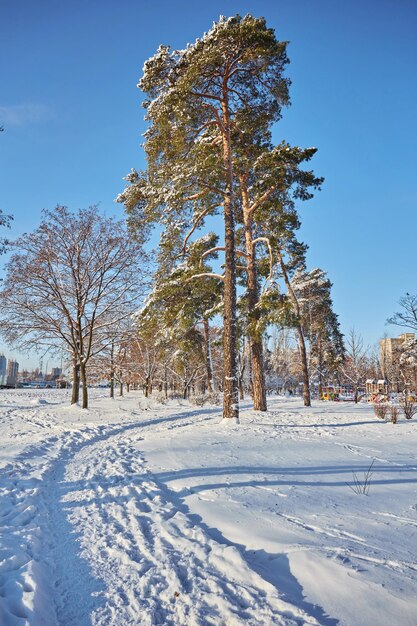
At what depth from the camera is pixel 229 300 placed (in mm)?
11734

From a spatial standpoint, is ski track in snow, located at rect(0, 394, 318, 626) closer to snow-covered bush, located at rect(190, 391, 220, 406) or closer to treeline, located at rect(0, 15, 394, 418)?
treeline, located at rect(0, 15, 394, 418)

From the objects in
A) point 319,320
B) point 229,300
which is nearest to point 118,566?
point 229,300

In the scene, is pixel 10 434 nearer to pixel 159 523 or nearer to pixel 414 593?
pixel 159 523

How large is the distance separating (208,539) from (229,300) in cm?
868

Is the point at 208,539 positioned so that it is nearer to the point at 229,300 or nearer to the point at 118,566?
the point at 118,566

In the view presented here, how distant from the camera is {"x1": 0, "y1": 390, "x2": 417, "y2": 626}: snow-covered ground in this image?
2479 millimetres

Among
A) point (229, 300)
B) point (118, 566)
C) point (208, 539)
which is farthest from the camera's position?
point (229, 300)

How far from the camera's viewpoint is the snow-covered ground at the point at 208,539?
8.13 ft

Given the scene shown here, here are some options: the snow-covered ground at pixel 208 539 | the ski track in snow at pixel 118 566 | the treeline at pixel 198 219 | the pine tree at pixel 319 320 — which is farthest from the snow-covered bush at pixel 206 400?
the ski track in snow at pixel 118 566

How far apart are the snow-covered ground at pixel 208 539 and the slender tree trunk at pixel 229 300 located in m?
3.63

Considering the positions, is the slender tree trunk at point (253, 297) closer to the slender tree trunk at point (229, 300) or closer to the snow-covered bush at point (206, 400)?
the slender tree trunk at point (229, 300)

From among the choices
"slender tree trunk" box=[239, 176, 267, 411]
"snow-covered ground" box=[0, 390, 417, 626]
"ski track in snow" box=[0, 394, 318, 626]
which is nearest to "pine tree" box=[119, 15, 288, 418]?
"slender tree trunk" box=[239, 176, 267, 411]

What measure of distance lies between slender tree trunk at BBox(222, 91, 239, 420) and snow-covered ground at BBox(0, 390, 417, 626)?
11.9 ft

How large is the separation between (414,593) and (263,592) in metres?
1.09
